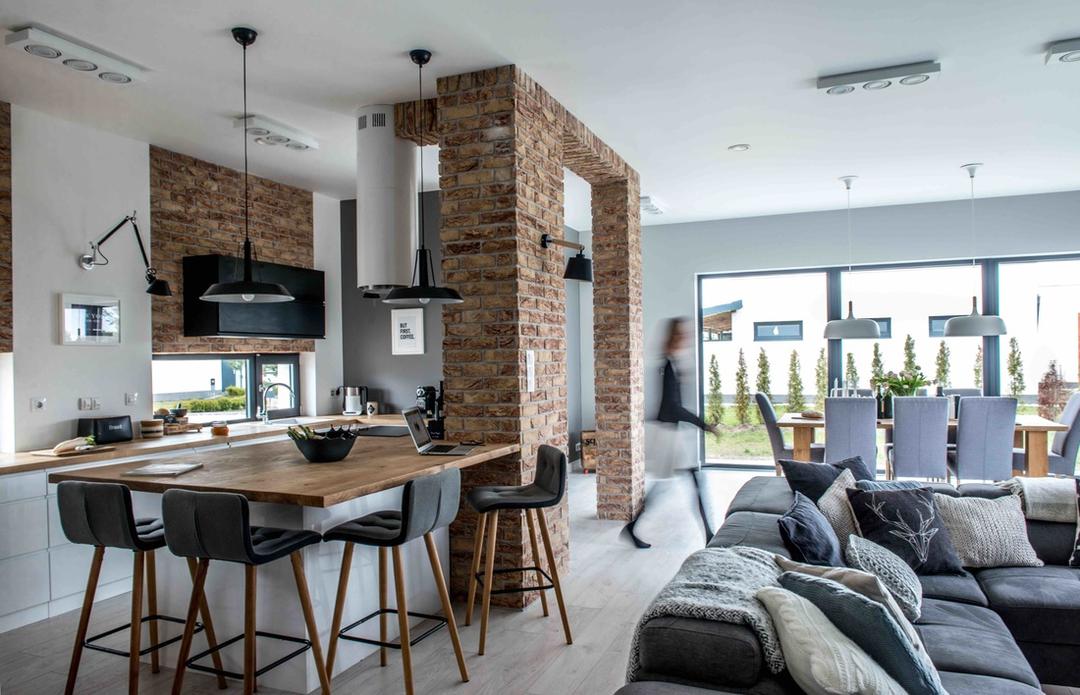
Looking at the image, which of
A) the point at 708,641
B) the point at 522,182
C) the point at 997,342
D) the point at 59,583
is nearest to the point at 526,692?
the point at 708,641

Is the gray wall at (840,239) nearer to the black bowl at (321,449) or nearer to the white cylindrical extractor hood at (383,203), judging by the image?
the white cylindrical extractor hood at (383,203)

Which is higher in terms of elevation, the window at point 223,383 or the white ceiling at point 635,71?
the white ceiling at point 635,71

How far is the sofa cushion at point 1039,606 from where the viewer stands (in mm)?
2693

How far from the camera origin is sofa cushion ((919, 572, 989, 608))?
2799mm

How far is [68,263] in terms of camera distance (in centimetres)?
464

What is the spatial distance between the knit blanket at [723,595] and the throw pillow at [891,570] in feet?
2.03

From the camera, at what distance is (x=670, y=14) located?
3.36 metres

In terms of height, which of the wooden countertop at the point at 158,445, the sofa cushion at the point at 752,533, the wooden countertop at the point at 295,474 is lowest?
the sofa cushion at the point at 752,533

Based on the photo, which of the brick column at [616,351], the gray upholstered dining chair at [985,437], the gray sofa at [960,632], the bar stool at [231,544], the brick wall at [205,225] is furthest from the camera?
the brick column at [616,351]

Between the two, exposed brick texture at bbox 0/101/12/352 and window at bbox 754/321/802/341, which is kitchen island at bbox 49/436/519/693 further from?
window at bbox 754/321/802/341

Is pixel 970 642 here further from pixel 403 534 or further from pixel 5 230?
pixel 5 230

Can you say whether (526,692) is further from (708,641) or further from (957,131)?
(957,131)

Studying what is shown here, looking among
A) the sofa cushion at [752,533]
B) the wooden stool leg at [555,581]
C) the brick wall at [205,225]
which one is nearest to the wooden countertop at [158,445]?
the brick wall at [205,225]

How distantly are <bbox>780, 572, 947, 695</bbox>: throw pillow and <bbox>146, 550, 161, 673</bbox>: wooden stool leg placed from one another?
2.64 metres
